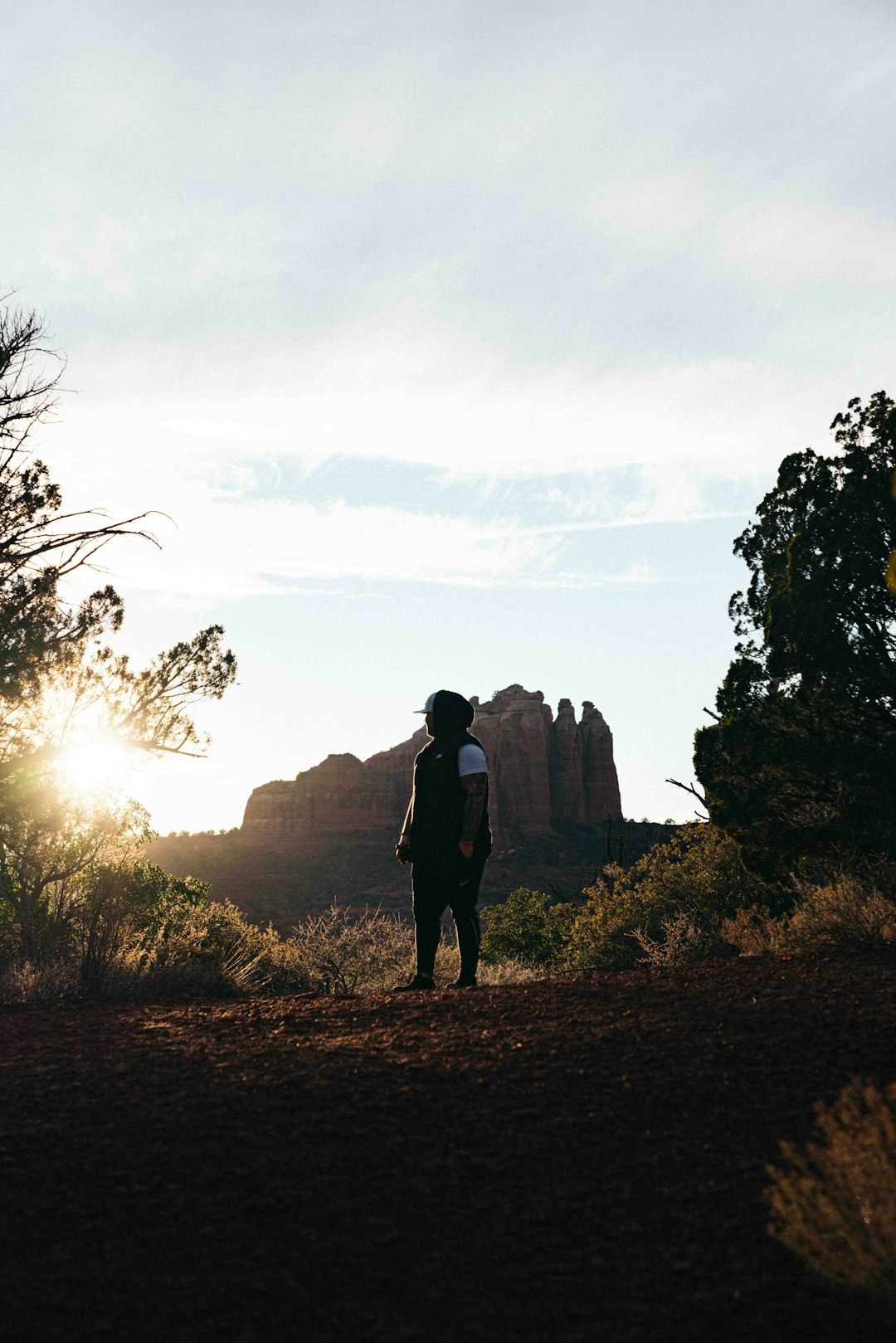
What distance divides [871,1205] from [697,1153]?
31.3 inches

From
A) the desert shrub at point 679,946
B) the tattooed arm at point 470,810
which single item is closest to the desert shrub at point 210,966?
the tattooed arm at point 470,810

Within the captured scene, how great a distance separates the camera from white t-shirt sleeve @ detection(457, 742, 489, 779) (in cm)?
852

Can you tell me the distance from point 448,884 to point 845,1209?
18.2 ft

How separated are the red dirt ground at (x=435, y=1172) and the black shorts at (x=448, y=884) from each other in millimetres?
2248

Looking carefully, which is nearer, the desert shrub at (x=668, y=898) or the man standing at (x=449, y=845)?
the man standing at (x=449, y=845)

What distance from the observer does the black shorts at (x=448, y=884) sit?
8.45 metres

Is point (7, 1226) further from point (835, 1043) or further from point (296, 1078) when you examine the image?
point (835, 1043)

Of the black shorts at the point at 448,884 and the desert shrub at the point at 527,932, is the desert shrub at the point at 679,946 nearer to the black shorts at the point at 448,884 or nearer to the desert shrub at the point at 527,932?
the black shorts at the point at 448,884

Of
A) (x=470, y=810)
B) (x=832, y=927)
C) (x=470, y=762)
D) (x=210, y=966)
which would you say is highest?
(x=470, y=762)

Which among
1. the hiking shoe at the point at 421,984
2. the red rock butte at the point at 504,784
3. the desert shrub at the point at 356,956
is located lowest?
the desert shrub at the point at 356,956

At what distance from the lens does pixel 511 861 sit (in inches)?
2484

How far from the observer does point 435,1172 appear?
377 cm

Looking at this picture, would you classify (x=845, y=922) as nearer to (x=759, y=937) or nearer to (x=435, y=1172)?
(x=759, y=937)

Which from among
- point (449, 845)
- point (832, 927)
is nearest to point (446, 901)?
point (449, 845)
